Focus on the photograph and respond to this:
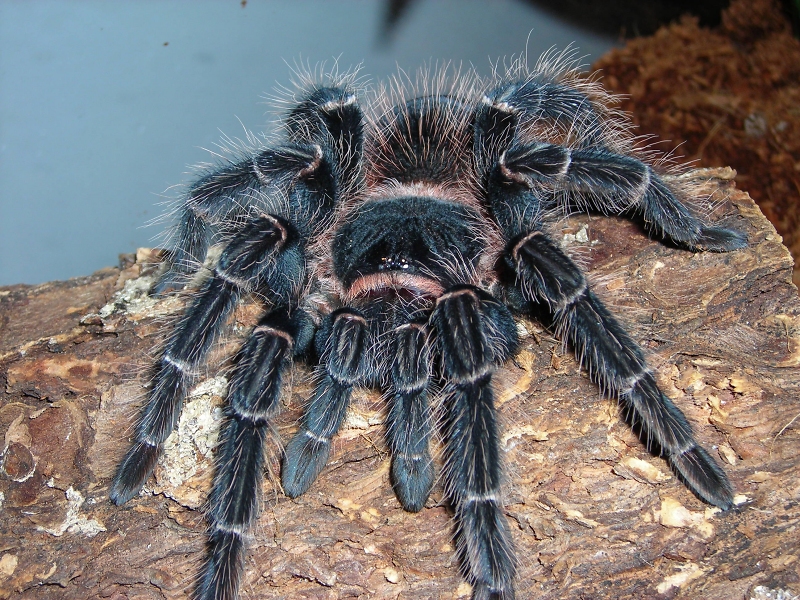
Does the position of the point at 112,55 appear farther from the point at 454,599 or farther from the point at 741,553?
the point at 741,553

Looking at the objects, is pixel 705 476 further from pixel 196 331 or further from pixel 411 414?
pixel 196 331

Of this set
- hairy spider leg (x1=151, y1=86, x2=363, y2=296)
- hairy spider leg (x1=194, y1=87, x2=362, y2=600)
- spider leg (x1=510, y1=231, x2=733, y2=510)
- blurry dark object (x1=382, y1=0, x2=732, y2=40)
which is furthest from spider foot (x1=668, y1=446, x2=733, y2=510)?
blurry dark object (x1=382, y1=0, x2=732, y2=40)

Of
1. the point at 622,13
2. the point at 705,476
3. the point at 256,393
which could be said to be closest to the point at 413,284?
the point at 256,393

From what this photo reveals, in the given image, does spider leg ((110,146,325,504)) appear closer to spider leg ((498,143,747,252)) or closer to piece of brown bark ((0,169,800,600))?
piece of brown bark ((0,169,800,600))

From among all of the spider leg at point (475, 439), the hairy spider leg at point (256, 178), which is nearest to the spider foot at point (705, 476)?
the spider leg at point (475, 439)

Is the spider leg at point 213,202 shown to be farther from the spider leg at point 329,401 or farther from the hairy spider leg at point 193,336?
the spider leg at point 329,401

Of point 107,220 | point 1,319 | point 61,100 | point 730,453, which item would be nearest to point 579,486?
point 730,453
